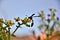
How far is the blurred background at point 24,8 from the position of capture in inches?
52.7

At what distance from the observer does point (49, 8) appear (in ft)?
4.76

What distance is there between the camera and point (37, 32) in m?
1.36

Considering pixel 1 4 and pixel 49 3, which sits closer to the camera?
pixel 1 4

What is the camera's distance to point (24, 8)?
142 centimetres

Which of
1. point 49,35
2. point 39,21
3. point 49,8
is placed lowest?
point 49,35

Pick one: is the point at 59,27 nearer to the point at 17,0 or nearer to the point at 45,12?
the point at 45,12

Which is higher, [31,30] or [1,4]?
[1,4]

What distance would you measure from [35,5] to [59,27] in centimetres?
30

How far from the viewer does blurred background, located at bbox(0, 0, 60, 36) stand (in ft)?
4.39

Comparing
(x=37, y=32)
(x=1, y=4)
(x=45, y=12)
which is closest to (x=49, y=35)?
(x=37, y=32)

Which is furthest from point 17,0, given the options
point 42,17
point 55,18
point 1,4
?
point 55,18

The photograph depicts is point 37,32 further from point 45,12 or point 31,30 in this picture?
point 45,12

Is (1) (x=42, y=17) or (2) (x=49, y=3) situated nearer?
(1) (x=42, y=17)

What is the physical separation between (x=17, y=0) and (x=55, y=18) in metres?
0.38
